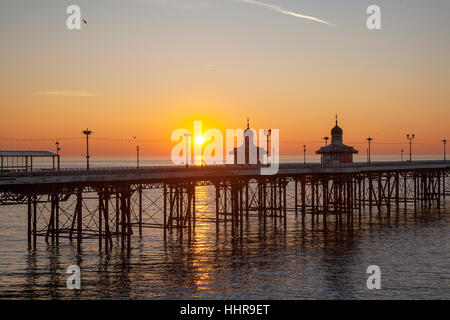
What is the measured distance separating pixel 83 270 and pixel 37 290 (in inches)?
248

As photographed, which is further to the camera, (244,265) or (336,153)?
(336,153)

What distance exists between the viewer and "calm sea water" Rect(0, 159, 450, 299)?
131 feet

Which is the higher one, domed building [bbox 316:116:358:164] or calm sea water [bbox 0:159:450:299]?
domed building [bbox 316:116:358:164]

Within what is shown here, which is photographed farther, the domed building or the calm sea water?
the domed building

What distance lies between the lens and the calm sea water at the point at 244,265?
131 ft

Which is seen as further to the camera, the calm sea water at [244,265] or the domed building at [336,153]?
the domed building at [336,153]

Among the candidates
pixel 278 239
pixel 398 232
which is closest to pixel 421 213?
pixel 398 232

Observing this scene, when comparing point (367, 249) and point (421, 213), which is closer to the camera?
point (367, 249)

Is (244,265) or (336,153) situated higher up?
(336,153)

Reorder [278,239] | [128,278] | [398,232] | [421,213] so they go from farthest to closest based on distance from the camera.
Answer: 1. [421,213]
2. [398,232]
3. [278,239]
4. [128,278]

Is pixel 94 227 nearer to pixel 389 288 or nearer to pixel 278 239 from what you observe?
pixel 278 239

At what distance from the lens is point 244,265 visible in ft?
160

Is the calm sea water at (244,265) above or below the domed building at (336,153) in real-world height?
below
